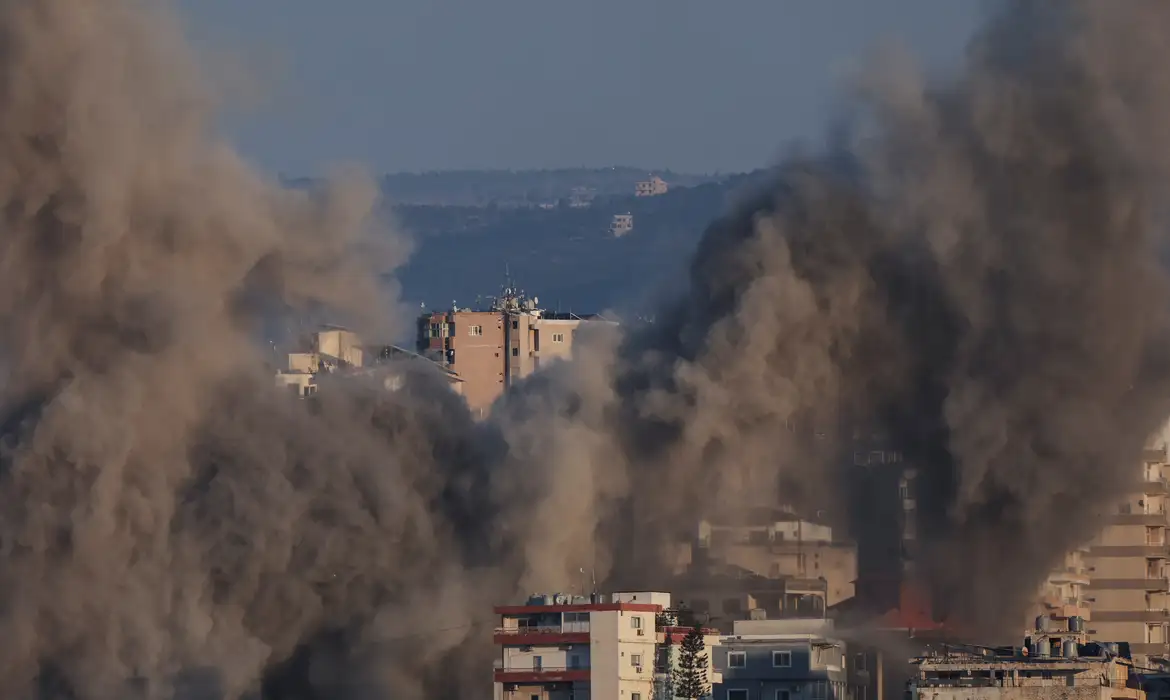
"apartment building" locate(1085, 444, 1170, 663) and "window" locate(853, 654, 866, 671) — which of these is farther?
"apartment building" locate(1085, 444, 1170, 663)

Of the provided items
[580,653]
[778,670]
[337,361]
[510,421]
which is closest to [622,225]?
[337,361]

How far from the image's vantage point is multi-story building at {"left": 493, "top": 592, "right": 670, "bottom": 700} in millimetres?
44656

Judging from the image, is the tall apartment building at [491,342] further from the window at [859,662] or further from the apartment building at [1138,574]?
the window at [859,662]

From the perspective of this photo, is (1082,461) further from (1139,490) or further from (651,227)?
(651,227)

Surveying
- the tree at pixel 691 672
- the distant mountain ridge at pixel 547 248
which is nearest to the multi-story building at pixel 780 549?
the tree at pixel 691 672

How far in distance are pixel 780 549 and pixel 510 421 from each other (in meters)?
5.95

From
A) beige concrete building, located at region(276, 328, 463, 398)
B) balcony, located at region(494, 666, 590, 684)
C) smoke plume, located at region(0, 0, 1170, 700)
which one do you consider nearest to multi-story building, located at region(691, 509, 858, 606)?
smoke plume, located at region(0, 0, 1170, 700)

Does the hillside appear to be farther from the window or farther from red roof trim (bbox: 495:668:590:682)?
red roof trim (bbox: 495:668:590:682)

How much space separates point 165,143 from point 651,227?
11843 centimetres

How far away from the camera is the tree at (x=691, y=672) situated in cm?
4359

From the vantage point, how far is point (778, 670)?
44.7 meters

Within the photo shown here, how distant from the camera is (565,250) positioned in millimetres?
181750

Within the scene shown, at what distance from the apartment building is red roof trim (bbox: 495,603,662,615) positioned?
429 inches

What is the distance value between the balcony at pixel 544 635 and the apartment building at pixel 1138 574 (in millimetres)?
12139
